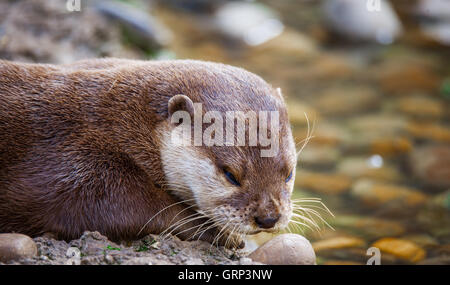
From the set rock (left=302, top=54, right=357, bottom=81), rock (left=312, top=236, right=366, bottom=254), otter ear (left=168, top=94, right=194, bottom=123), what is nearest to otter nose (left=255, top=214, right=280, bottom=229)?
otter ear (left=168, top=94, right=194, bottom=123)

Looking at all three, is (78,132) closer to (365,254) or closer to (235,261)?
(235,261)

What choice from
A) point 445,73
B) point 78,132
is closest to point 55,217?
→ point 78,132

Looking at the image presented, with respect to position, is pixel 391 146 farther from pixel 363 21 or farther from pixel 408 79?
pixel 363 21

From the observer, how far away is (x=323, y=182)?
6.78 metres

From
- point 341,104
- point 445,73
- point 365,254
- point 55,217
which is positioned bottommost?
point 365,254

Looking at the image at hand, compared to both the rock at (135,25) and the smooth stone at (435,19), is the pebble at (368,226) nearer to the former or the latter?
the rock at (135,25)

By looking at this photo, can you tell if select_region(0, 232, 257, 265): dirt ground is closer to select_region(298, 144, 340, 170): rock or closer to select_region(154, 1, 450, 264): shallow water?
select_region(154, 1, 450, 264): shallow water

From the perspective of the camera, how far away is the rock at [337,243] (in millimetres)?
5340

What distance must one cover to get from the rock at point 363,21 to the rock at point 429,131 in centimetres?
302

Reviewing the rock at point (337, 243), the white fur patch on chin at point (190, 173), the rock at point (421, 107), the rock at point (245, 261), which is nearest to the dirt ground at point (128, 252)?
the rock at point (245, 261)

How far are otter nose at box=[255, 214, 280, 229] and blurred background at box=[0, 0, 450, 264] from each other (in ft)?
3.44

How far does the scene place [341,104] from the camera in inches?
344

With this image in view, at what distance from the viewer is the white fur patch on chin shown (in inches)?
148
